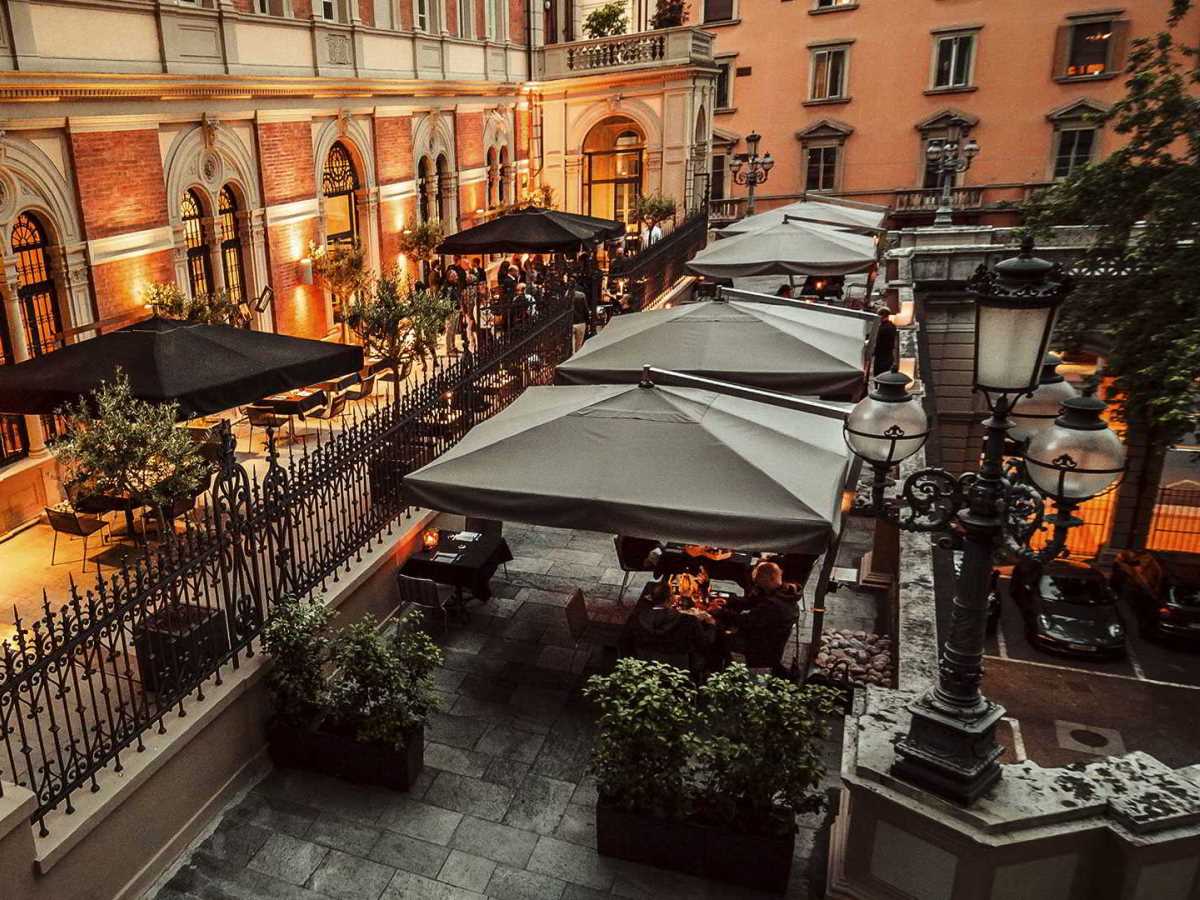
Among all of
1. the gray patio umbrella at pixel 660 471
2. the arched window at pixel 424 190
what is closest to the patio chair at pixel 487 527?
the gray patio umbrella at pixel 660 471

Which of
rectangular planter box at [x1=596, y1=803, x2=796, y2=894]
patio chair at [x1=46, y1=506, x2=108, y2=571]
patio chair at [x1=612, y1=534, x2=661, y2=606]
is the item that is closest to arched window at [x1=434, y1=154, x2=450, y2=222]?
patio chair at [x1=46, y1=506, x2=108, y2=571]

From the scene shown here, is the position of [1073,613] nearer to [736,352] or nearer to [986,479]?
[736,352]

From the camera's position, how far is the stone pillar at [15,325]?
9.99 m

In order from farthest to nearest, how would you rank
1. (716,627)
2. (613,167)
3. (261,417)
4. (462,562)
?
(613,167)
(261,417)
(462,562)
(716,627)

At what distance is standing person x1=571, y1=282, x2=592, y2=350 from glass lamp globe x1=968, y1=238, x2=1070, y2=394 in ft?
32.7

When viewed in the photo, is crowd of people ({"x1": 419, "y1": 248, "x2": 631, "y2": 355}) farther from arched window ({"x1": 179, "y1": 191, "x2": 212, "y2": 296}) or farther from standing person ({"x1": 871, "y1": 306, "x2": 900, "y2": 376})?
standing person ({"x1": 871, "y1": 306, "x2": 900, "y2": 376})

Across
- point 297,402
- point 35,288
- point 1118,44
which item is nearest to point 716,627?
point 297,402

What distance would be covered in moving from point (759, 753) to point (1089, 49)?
38.0m

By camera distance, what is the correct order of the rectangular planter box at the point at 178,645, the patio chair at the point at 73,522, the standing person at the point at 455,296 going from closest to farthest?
the rectangular planter box at the point at 178,645 < the patio chair at the point at 73,522 < the standing person at the point at 455,296

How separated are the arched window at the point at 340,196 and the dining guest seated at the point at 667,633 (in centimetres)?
1282

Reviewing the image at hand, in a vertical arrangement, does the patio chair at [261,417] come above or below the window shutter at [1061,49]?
below

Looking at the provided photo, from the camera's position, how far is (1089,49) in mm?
32969

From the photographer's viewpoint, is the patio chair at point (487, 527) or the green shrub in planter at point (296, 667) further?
the patio chair at point (487, 527)

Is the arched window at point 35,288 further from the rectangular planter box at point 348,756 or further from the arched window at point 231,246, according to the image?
the rectangular planter box at point 348,756
